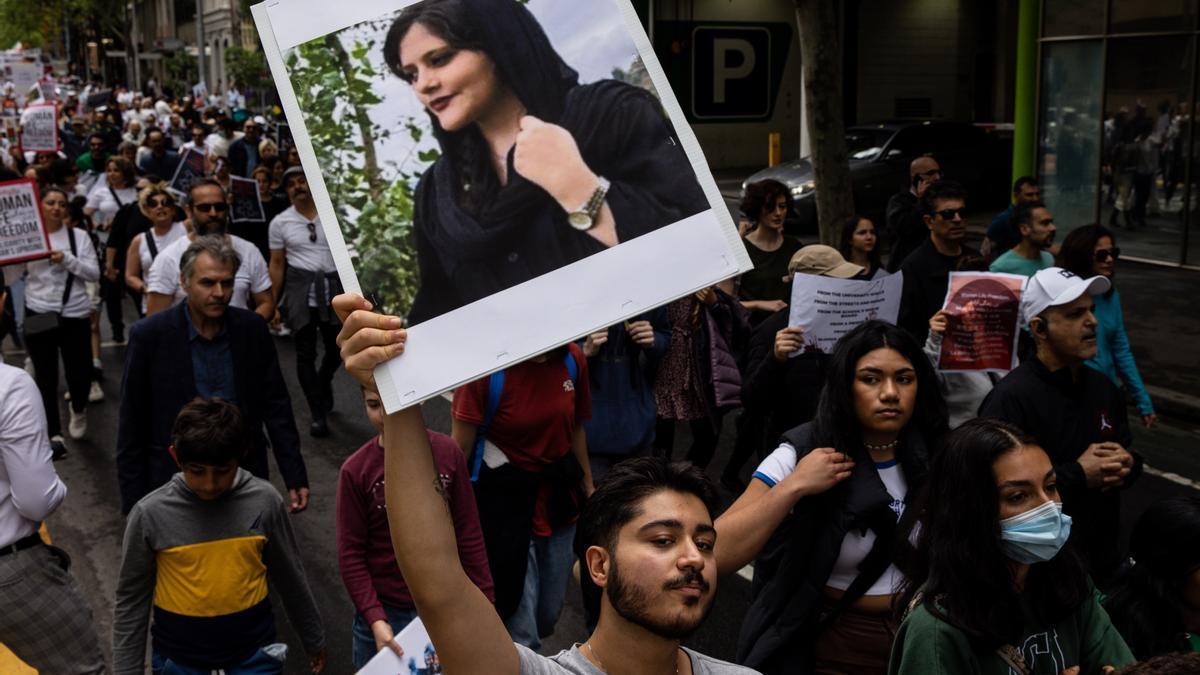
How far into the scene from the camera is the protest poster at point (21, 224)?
9250 mm

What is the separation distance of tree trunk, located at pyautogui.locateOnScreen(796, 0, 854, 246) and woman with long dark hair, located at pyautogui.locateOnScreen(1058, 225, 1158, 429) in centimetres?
542

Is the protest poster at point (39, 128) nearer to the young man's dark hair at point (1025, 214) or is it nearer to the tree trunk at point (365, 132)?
the young man's dark hair at point (1025, 214)

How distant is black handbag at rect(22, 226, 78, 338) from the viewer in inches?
354

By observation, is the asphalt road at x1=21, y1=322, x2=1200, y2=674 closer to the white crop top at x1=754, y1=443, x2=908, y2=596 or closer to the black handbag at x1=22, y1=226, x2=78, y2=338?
the black handbag at x1=22, y1=226, x2=78, y2=338

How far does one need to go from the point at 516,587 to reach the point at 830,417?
5.52 feet

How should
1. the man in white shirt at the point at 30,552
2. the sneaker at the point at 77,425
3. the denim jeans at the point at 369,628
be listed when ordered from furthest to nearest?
the sneaker at the point at 77,425
the denim jeans at the point at 369,628
the man in white shirt at the point at 30,552

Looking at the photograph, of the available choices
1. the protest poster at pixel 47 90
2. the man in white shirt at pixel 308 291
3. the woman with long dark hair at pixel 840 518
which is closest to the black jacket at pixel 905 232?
the man in white shirt at pixel 308 291

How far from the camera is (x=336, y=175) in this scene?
7.54ft

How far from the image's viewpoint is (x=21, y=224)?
941 centimetres

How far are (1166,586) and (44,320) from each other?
7.95 metres

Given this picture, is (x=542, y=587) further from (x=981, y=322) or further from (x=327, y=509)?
(x=327, y=509)

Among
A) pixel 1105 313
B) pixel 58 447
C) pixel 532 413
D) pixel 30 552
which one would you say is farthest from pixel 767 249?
pixel 58 447

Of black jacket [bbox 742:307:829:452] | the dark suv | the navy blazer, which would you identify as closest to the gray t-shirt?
black jacket [bbox 742:307:829:452]

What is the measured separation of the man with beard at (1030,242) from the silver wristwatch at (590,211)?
557 centimetres
